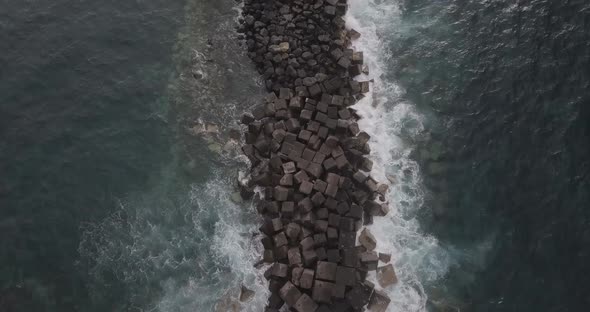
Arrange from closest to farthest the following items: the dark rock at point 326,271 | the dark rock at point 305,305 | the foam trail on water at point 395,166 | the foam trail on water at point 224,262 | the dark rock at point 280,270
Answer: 1. the dark rock at point 305,305
2. the dark rock at point 326,271
3. the dark rock at point 280,270
4. the foam trail on water at point 224,262
5. the foam trail on water at point 395,166

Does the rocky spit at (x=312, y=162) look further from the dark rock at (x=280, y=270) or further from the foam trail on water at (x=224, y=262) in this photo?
the foam trail on water at (x=224, y=262)

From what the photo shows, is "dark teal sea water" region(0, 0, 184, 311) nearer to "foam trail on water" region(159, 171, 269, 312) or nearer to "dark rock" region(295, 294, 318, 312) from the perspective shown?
"foam trail on water" region(159, 171, 269, 312)

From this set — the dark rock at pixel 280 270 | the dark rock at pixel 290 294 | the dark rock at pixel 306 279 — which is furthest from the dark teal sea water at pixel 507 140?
the dark rock at pixel 280 270

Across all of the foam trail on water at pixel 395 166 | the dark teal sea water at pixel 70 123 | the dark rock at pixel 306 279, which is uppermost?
the foam trail on water at pixel 395 166

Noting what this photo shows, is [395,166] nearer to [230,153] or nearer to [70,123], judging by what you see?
[230,153]

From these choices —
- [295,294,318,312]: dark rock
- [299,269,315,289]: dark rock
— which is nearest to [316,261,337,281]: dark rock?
[299,269,315,289]: dark rock
